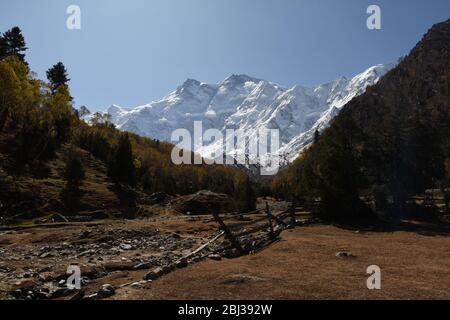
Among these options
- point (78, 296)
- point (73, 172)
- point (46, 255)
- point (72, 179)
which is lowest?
point (46, 255)

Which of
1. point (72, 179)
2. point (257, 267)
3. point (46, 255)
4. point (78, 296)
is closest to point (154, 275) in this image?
point (78, 296)

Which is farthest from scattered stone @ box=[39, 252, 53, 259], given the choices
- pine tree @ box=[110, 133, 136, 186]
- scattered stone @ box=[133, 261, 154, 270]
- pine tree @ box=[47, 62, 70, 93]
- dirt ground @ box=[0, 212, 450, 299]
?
pine tree @ box=[47, 62, 70, 93]

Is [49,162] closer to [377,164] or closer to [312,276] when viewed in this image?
[377,164]

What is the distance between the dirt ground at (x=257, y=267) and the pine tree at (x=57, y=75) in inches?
3221

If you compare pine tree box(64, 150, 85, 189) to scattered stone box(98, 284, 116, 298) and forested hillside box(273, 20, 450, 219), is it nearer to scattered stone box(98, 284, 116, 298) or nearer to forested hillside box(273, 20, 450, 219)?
forested hillside box(273, 20, 450, 219)

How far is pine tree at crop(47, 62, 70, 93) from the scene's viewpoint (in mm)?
106525

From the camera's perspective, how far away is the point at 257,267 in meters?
18.3

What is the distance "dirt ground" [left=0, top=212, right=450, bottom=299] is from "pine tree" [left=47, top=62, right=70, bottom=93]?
3221 inches

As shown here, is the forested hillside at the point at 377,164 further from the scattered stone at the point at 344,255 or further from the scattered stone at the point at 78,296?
the scattered stone at the point at 78,296

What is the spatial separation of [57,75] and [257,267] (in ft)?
342

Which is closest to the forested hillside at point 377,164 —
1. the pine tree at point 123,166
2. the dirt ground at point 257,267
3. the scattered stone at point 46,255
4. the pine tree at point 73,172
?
the dirt ground at point 257,267

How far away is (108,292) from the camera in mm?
13570

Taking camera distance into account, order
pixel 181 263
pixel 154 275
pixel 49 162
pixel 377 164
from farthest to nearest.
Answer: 1. pixel 49 162
2. pixel 377 164
3. pixel 181 263
4. pixel 154 275
